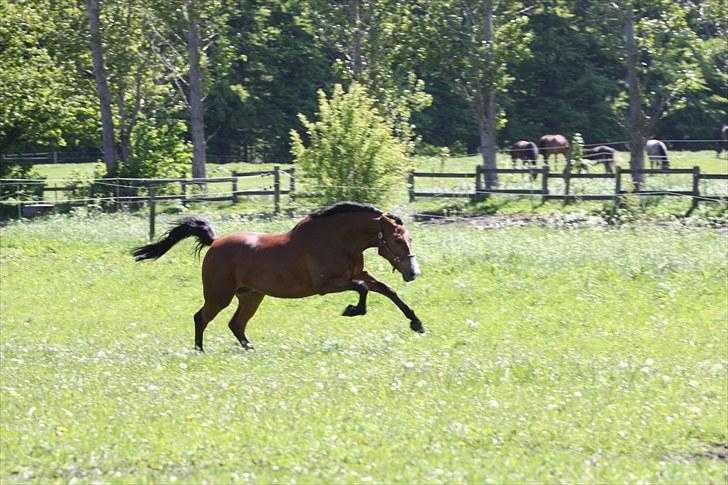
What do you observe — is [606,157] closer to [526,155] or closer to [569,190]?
[526,155]

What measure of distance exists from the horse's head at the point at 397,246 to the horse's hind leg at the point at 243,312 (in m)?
2.11

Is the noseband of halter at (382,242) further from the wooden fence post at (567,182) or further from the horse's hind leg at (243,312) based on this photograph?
the wooden fence post at (567,182)

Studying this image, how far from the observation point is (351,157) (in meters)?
32.2

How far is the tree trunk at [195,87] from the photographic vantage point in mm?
44594

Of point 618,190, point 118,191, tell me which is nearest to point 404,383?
point 618,190

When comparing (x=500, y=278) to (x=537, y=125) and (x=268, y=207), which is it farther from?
(x=537, y=125)

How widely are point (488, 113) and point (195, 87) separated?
10.9 m

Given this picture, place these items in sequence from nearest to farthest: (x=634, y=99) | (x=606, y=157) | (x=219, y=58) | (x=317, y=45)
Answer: (x=634, y=99)
(x=317, y=45)
(x=219, y=58)
(x=606, y=157)

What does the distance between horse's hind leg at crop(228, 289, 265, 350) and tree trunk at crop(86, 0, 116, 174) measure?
96.2ft

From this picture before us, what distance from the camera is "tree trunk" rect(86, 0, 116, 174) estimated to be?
44.8 meters

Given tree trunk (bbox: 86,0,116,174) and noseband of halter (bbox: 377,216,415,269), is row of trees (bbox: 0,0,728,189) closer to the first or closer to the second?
tree trunk (bbox: 86,0,116,174)

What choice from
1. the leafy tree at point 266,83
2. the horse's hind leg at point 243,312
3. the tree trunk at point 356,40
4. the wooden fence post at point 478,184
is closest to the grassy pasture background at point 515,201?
the wooden fence post at point 478,184

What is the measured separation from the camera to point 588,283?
825 inches

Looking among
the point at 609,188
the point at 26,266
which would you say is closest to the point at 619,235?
the point at 609,188
